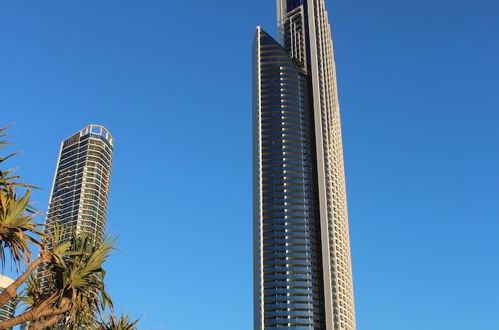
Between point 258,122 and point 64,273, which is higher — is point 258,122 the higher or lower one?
the higher one

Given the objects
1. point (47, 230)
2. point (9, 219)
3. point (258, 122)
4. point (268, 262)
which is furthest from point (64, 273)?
point (258, 122)

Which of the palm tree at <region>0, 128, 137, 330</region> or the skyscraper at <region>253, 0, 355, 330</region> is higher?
the skyscraper at <region>253, 0, 355, 330</region>

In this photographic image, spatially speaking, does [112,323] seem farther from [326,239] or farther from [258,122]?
[258,122]

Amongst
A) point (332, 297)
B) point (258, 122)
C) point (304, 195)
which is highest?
point (258, 122)

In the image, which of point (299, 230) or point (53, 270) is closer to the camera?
point (53, 270)

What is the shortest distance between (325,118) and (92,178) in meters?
77.1

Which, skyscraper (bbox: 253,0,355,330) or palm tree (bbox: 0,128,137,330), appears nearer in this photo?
palm tree (bbox: 0,128,137,330)

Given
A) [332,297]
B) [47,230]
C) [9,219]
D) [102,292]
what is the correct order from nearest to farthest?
1. [9,219]
2. [47,230]
3. [102,292]
4. [332,297]

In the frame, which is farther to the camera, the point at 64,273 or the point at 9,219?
the point at 64,273

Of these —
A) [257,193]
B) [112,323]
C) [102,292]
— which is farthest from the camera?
[257,193]

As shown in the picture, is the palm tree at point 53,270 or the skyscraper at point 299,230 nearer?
the palm tree at point 53,270

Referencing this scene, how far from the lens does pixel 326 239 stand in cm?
18288

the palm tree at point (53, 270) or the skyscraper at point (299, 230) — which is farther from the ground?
the skyscraper at point (299, 230)

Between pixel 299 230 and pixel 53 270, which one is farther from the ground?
pixel 299 230
